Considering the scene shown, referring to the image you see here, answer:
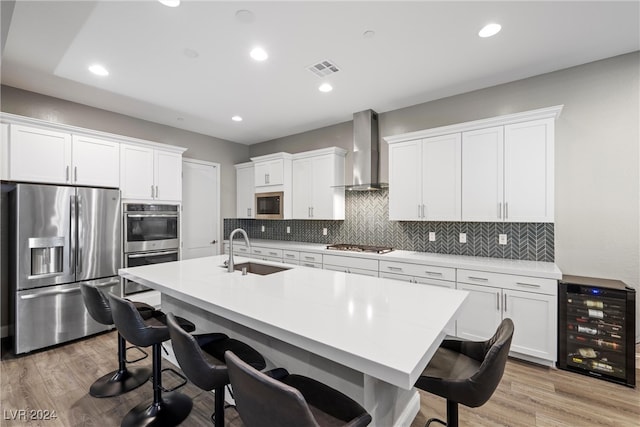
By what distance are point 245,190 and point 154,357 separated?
3.94 meters

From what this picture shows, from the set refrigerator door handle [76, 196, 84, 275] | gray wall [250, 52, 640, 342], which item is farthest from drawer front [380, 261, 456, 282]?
refrigerator door handle [76, 196, 84, 275]

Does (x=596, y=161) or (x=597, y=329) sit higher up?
(x=596, y=161)

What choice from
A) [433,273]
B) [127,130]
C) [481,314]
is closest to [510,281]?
[481,314]

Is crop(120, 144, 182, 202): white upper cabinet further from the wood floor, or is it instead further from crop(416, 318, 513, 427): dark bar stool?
crop(416, 318, 513, 427): dark bar stool

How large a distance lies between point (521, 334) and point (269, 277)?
2421 mm

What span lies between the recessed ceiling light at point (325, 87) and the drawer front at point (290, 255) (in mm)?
2318

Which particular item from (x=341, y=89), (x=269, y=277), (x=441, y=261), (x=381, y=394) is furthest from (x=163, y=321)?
(x=341, y=89)

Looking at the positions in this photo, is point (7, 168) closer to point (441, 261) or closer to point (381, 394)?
point (381, 394)

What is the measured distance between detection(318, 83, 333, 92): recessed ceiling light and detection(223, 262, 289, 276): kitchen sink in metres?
2.12

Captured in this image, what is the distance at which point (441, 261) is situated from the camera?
3.07 metres

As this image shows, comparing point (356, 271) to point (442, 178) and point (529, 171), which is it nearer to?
point (442, 178)

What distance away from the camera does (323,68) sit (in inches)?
114

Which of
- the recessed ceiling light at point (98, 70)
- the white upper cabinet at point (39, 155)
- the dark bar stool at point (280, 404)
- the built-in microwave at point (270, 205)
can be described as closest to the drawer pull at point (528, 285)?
the dark bar stool at point (280, 404)

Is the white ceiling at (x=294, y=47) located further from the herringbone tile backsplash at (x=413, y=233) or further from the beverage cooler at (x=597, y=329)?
the beverage cooler at (x=597, y=329)
